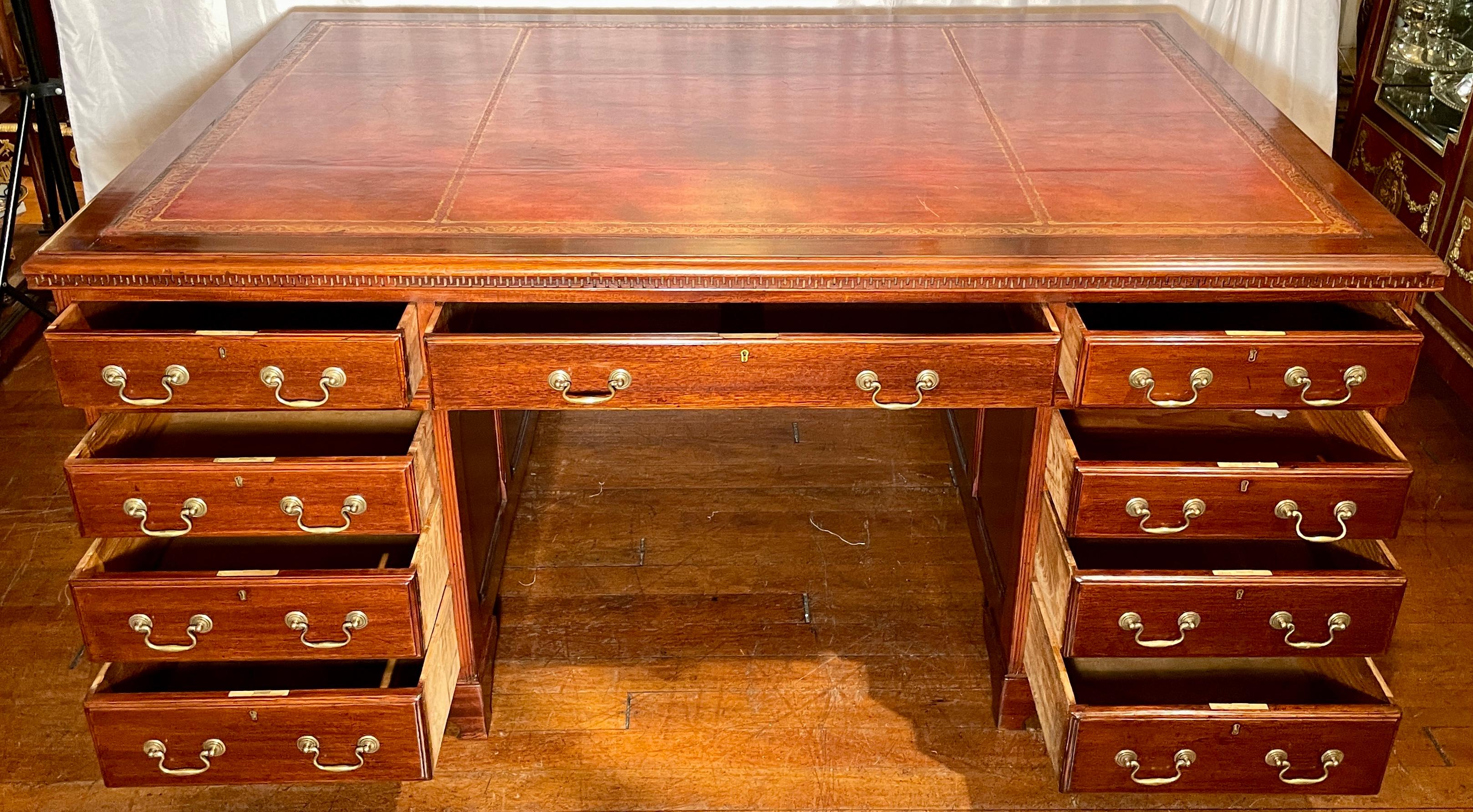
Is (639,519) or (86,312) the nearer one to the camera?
(86,312)

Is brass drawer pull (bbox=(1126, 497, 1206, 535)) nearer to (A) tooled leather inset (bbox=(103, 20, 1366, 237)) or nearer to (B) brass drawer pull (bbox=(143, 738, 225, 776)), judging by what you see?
(A) tooled leather inset (bbox=(103, 20, 1366, 237))

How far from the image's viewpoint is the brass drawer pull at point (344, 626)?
153 centimetres

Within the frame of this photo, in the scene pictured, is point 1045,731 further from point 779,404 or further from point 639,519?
point 639,519

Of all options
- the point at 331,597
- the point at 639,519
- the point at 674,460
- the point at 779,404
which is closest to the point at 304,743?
the point at 331,597

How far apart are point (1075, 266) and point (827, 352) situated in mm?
295

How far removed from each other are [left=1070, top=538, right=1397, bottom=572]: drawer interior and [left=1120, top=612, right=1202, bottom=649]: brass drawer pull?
9 cm

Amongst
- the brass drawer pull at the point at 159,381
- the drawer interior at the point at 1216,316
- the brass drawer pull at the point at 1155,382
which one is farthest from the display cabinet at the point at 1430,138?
the brass drawer pull at the point at 159,381

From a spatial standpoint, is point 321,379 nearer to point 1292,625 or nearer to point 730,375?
point 730,375

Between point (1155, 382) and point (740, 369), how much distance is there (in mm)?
480

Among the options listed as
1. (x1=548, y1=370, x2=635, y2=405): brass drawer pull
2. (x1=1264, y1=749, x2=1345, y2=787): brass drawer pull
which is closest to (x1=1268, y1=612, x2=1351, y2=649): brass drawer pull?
(x1=1264, y1=749, x2=1345, y2=787): brass drawer pull

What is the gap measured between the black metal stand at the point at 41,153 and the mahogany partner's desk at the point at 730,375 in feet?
2.71

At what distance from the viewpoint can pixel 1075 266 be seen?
1450 mm

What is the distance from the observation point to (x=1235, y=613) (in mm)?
1555

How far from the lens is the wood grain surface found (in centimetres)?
145
